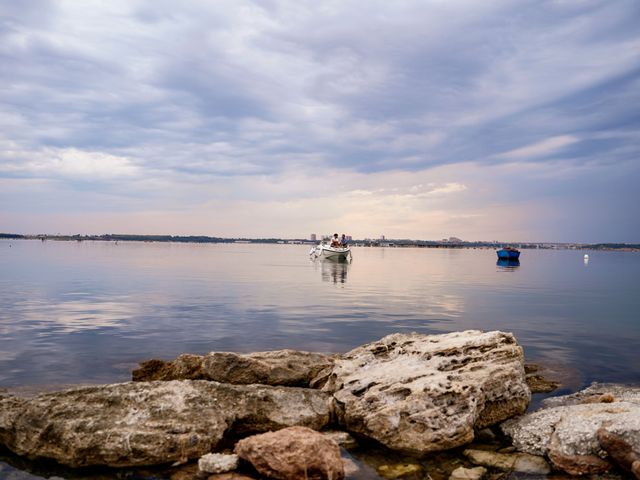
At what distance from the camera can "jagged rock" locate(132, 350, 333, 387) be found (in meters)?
14.5

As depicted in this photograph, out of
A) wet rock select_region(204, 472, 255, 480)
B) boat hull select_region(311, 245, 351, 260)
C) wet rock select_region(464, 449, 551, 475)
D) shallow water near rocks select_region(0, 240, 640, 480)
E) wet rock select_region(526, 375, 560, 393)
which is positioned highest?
boat hull select_region(311, 245, 351, 260)

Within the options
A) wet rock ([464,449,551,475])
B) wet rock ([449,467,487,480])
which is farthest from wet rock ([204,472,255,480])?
wet rock ([464,449,551,475])

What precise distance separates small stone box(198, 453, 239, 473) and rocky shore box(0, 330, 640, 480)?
0.7 inches

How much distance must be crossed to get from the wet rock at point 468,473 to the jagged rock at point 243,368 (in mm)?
6181

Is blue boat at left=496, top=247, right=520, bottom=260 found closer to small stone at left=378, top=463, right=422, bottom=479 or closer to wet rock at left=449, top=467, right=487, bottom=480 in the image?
wet rock at left=449, top=467, right=487, bottom=480

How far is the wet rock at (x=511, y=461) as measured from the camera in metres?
9.96

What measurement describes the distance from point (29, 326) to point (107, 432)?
20.4 metres

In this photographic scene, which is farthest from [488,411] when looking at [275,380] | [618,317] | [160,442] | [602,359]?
[618,317]

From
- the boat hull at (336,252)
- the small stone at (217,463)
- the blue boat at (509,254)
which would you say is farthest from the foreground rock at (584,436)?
the blue boat at (509,254)

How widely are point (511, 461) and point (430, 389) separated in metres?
2.12

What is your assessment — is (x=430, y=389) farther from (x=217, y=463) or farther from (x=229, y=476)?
(x=217, y=463)

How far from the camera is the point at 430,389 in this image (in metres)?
11.2

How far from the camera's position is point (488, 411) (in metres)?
12.2

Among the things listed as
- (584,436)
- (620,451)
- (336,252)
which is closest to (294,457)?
(584,436)
